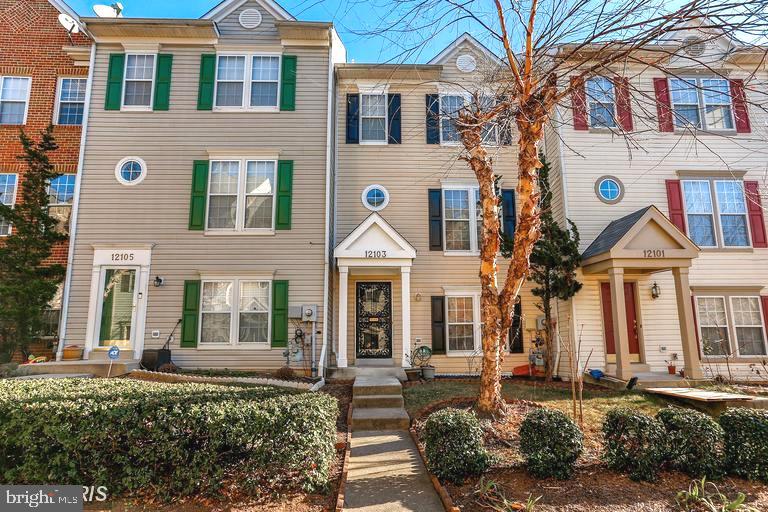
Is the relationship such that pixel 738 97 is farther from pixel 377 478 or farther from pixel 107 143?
pixel 107 143

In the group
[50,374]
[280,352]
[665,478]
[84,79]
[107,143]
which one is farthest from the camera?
[84,79]

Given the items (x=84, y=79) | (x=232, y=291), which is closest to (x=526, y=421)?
(x=232, y=291)

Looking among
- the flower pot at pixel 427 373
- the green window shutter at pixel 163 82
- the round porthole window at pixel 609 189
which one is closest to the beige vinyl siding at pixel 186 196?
the green window shutter at pixel 163 82

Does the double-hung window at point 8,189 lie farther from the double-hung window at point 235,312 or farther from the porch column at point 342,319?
the porch column at point 342,319

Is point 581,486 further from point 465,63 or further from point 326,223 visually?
point 465,63

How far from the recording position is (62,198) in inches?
450

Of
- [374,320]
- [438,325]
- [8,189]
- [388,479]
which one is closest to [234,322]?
[374,320]

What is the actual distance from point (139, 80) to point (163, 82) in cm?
66

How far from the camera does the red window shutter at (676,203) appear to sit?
36.5 ft

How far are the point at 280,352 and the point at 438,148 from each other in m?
6.90

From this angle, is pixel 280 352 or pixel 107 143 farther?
pixel 107 143

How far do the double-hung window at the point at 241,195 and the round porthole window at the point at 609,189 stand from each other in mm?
8425

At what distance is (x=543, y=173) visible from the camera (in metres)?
10.3

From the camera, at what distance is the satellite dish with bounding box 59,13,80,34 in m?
11.5
